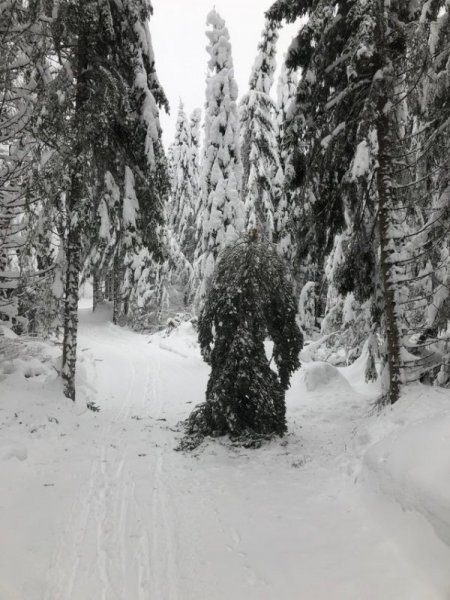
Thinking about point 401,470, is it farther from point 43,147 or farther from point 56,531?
point 43,147

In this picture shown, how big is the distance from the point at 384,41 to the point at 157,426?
8.89 meters

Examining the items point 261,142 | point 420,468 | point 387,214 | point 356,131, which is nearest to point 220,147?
point 261,142

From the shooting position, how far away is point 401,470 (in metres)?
4.42

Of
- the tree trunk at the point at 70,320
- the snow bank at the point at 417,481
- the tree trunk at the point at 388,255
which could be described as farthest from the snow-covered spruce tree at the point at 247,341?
the tree trunk at the point at 70,320

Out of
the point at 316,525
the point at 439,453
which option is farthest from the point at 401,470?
the point at 316,525

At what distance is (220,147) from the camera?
1658cm

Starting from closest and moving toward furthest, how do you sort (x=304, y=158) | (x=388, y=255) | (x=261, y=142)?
1. (x=388, y=255)
2. (x=304, y=158)
3. (x=261, y=142)

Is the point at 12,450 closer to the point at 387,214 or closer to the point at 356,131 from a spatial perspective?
the point at 387,214

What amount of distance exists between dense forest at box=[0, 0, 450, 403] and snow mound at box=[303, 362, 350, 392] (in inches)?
51.5

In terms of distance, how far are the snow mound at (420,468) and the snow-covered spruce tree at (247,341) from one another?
2.46m

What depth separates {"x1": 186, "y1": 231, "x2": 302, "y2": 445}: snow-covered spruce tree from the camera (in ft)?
24.1

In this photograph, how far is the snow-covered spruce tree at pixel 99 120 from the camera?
318 inches

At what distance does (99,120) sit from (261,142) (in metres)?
12.6

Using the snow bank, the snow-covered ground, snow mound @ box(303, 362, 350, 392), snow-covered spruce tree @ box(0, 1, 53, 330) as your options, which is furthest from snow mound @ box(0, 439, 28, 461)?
snow mound @ box(303, 362, 350, 392)
